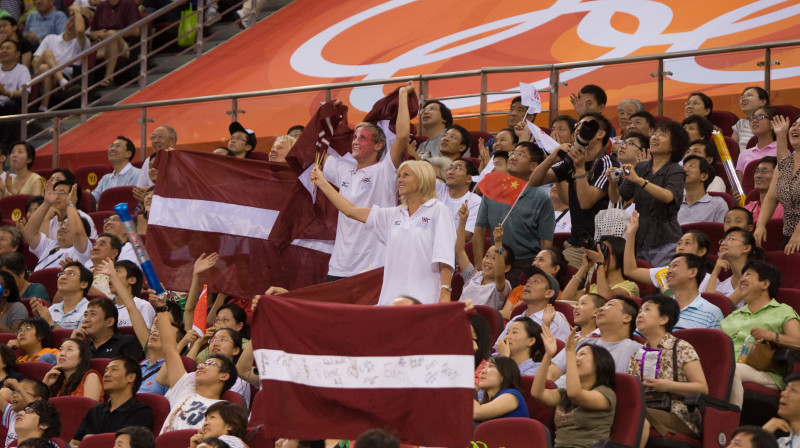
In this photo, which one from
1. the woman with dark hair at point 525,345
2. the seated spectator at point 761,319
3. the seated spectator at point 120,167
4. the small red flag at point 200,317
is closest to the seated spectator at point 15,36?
→ the seated spectator at point 120,167

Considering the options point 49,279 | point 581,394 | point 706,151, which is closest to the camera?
point 581,394

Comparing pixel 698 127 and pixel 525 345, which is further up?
pixel 698 127

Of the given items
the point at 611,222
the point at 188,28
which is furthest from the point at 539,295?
the point at 188,28

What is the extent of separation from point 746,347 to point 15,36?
1021 cm

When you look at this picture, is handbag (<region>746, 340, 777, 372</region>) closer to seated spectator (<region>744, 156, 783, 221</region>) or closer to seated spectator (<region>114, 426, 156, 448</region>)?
seated spectator (<region>744, 156, 783, 221</region>)

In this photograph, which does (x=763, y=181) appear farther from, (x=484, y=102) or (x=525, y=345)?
(x=484, y=102)

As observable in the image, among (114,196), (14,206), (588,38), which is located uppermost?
(588,38)

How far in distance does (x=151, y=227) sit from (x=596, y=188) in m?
2.94

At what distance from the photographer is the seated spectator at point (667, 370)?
6.53 m

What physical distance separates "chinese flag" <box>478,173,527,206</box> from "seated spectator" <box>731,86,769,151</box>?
7.30ft

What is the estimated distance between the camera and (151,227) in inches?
356

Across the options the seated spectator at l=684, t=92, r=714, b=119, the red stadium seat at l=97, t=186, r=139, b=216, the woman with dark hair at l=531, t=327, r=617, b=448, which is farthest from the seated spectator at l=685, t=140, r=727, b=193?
the red stadium seat at l=97, t=186, r=139, b=216

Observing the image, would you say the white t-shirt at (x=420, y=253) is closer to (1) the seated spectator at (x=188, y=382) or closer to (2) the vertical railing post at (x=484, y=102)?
(1) the seated spectator at (x=188, y=382)

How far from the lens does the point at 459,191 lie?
30.9 feet
